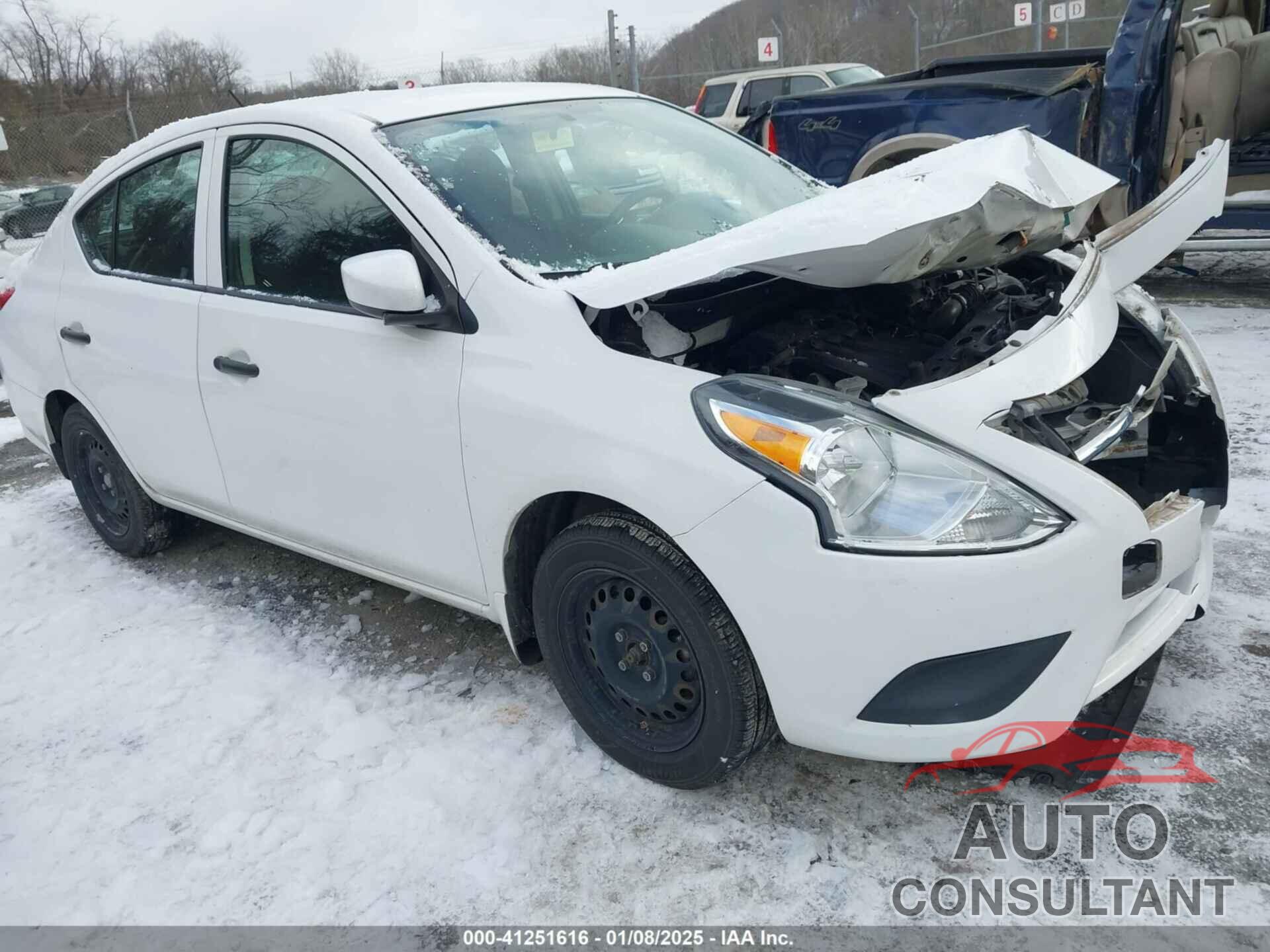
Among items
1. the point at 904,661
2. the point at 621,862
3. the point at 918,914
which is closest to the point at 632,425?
the point at 904,661

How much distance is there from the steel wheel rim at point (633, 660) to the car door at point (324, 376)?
1.22 ft

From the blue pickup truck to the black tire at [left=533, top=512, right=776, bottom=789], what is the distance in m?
5.11

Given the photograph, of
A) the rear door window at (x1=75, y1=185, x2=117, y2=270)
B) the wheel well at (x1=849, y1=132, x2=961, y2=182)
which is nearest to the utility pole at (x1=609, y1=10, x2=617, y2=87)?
the wheel well at (x1=849, y1=132, x2=961, y2=182)

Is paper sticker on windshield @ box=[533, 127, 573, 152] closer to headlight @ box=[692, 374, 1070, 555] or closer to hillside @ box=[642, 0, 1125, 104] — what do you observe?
headlight @ box=[692, 374, 1070, 555]

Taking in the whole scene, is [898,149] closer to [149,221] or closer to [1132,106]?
[1132,106]

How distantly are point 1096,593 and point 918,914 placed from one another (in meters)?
0.76

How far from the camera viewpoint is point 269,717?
296cm

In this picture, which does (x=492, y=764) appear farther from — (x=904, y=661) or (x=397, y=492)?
(x=904, y=661)

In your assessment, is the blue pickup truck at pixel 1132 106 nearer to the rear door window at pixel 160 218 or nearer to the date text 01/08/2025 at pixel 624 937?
the rear door window at pixel 160 218

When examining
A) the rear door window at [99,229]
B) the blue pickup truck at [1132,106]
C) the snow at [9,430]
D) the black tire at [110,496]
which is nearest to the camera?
the rear door window at [99,229]

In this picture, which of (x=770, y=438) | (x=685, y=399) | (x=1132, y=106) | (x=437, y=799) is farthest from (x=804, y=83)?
(x=437, y=799)

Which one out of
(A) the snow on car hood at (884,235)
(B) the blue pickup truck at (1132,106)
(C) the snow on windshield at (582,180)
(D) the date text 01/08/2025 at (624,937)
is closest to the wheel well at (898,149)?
(B) the blue pickup truck at (1132,106)

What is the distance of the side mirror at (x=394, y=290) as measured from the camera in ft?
8.09

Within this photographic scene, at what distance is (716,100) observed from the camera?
16766 mm
